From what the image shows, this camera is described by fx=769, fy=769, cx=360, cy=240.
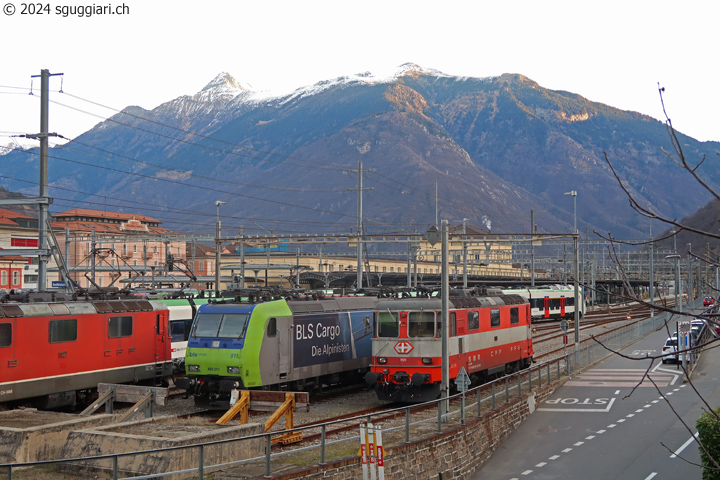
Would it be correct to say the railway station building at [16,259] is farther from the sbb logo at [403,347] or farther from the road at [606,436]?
the road at [606,436]

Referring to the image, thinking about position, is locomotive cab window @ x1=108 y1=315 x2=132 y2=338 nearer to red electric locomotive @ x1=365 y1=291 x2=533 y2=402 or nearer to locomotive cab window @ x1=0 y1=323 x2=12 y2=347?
locomotive cab window @ x1=0 y1=323 x2=12 y2=347

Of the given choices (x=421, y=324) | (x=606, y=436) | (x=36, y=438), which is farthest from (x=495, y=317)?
(x=36, y=438)

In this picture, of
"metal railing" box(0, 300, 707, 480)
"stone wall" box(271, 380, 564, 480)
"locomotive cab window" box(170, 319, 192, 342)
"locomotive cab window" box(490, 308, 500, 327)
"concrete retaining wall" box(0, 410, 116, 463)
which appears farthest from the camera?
"locomotive cab window" box(170, 319, 192, 342)

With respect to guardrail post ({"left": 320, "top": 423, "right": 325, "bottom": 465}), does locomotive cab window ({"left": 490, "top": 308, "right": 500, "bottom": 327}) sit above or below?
above

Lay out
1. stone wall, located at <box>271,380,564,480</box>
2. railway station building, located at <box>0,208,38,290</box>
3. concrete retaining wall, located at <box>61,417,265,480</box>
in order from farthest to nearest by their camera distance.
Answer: railway station building, located at <box>0,208,38,290</box> < stone wall, located at <box>271,380,564,480</box> < concrete retaining wall, located at <box>61,417,265,480</box>

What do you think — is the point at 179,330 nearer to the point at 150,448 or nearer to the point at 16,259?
the point at 150,448

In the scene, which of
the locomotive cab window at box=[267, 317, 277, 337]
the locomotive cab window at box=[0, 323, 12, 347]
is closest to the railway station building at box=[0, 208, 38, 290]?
the locomotive cab window at box=[0, 323, 12, 347]

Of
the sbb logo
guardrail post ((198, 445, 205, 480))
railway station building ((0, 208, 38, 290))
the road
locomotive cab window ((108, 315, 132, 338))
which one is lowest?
the road

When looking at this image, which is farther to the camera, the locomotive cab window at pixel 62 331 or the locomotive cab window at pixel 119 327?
Result: the locomotive cab window at pixel 119 327

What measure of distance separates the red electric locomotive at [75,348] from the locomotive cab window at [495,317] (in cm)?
1179

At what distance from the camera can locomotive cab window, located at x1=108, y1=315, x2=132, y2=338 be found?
24.8m

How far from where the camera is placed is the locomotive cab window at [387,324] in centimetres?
2485

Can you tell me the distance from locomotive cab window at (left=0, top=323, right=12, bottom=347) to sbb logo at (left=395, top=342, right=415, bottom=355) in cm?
1134

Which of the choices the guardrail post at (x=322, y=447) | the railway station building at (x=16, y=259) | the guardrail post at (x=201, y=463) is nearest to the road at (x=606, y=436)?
the guardrail post at (x=322, y=447)
